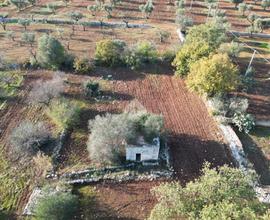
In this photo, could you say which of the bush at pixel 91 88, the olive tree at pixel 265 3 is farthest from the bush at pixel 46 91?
the olive tree at pixel 265 3

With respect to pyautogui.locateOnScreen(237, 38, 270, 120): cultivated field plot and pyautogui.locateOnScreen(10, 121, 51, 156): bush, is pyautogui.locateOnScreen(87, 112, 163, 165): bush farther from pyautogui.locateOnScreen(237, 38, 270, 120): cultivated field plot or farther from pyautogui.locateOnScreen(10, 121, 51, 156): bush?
pyautogui.locateOnScreen(237, 38, 270, 120): cultivated field plot

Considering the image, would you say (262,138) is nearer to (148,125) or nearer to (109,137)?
(148,125)

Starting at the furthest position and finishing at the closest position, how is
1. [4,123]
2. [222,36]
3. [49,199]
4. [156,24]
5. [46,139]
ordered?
[156,24], [222,36], [4,123], [46,139], [49,199]

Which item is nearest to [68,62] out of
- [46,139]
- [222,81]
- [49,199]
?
[46,139]

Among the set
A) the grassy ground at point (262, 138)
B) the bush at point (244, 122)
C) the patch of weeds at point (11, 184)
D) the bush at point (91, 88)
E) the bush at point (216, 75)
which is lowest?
the grassy ground at point (262, 138)

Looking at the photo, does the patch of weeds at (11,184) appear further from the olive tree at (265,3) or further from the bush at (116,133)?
the olive tree at (265,3)

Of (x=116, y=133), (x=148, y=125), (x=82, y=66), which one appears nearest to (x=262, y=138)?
(x=148, y=125)

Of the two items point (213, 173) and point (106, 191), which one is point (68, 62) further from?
point (213, 173)
